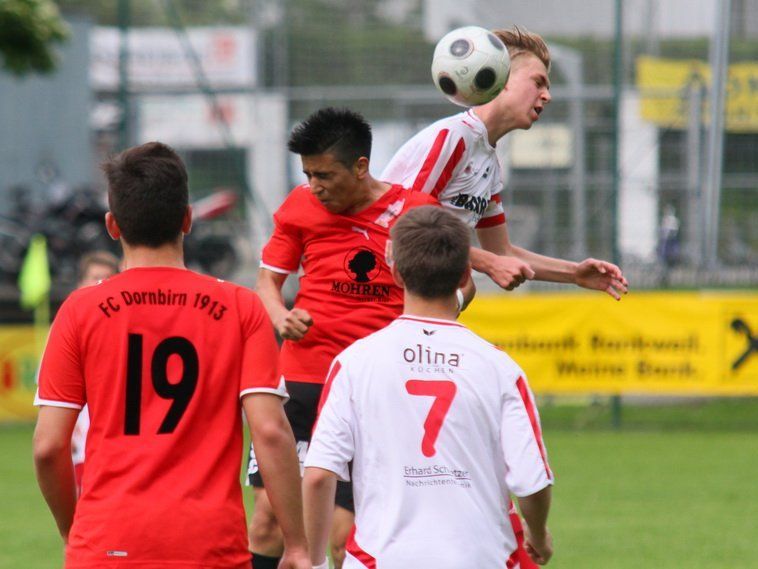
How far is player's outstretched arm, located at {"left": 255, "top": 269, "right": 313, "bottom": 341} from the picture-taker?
178 inches

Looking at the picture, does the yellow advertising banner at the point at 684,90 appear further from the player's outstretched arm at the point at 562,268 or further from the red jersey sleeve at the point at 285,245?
the red jersey sleeve at the point at 285,245

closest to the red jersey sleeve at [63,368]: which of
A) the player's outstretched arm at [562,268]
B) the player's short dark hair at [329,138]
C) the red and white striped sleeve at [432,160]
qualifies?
the player's short dark hair at [329,138]

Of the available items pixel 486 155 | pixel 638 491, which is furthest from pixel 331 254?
pixel 638 491

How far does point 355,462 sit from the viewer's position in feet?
12.2

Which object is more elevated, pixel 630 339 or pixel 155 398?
pixel 155 398

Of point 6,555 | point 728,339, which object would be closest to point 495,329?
point 728,339

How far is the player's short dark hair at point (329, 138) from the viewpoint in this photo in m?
4.89

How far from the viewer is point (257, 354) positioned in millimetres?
3660

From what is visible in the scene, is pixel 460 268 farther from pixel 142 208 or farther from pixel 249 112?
pixel 249 112

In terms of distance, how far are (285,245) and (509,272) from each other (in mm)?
977

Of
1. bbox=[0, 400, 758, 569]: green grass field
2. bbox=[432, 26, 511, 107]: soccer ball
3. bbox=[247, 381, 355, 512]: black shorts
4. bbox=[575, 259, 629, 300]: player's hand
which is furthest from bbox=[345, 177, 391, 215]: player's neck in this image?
bbox=[0, 400, 758, 569]: green grass field

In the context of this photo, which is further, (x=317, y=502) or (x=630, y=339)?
(x=630, y=339)

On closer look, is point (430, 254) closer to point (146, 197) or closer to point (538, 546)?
point (146, 197)

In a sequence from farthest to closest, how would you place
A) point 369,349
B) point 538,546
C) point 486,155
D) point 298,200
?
point 486,155
point 298,200
point 538,546
point 369,349
